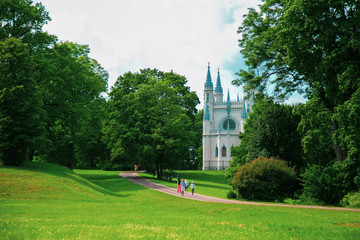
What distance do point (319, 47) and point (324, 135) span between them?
5.43 meters

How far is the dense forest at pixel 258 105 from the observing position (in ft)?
59.9

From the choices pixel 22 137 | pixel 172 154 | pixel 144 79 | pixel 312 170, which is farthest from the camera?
pixel 144 79

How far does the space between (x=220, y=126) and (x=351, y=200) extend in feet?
211

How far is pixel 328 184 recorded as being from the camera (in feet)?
61.3

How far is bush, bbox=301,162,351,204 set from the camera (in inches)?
734

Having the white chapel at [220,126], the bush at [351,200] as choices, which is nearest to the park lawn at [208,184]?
the bush at [351,200]

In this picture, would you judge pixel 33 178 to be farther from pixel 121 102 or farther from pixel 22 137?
pixel 121 102

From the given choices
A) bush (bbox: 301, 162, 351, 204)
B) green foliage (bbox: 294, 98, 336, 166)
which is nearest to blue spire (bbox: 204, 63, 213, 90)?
green foliage (bbox: 294, 98, 336, 166)

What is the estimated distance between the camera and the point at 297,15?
60.5ft

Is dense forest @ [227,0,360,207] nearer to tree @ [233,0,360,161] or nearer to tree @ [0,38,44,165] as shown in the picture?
tree @ [233,0,360,161]

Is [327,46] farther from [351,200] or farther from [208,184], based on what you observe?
[208,184]

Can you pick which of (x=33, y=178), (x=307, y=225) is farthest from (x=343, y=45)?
(x=33, y=178)

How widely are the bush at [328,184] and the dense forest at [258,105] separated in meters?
0.06

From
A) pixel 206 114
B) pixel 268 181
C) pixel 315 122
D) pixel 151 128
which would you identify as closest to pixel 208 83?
pixel 206 114
